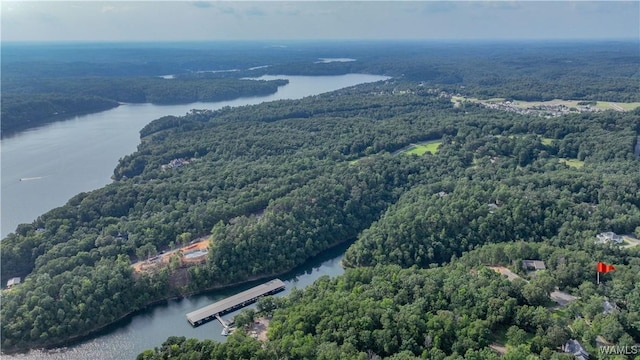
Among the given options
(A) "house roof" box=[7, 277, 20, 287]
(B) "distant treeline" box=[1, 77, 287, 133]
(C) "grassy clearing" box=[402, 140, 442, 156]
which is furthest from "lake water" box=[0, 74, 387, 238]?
(C) "grassy clearing" box=[402, 140, 442, 156]

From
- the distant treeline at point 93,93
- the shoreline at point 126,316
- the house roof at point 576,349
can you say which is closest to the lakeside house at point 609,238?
the house roof at point 576,349

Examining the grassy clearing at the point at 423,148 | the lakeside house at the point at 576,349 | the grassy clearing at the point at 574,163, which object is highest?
the grassy clearing at the point at 423,148

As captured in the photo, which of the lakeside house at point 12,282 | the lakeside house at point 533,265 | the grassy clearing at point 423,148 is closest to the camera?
the lakeside house at point 533,265

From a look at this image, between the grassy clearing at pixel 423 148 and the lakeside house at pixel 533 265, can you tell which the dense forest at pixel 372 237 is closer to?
the lakeside house at pixel 533 265

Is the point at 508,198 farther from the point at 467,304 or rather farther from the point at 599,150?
the point at 599,150

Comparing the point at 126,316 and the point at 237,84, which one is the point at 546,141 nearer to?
the point at 126,316

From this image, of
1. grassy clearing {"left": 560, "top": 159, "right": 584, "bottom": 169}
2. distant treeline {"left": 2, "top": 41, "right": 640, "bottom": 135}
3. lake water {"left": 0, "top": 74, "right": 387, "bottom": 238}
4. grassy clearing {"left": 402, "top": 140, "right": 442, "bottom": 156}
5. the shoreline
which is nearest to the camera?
the shoreline

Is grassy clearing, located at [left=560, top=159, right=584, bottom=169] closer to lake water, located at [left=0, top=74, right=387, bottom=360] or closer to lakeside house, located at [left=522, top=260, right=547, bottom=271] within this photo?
lakeside house, located at [left=522, top=260, right=547, bottom=271]

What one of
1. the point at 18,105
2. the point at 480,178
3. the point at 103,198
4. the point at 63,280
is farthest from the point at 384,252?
the point at 18,105
